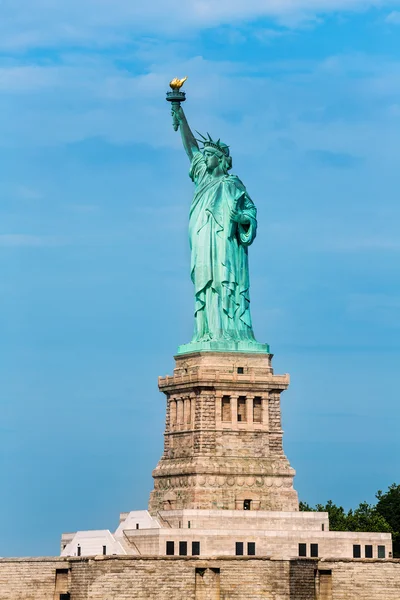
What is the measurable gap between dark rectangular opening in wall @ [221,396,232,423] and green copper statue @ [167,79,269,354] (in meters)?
2.26

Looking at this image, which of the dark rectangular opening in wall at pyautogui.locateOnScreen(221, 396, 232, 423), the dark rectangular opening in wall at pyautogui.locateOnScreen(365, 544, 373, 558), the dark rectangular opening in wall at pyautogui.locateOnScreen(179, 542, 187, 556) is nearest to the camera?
the dark rectangular opening in wall at pyautogui.locateOnScreen(179, 542, 187, 556)

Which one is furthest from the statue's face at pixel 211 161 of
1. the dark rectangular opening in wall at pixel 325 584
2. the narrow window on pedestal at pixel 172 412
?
the dark rectangular opening in wall at pixel 325 584

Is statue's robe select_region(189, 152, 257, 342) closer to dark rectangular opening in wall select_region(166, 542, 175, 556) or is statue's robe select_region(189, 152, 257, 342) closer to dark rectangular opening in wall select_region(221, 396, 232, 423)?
dark rectangular opening in wall select_region(221, 396, 232, 423)

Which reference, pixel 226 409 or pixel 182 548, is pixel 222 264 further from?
pixel 182 548

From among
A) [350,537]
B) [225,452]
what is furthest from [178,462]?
[350,537]

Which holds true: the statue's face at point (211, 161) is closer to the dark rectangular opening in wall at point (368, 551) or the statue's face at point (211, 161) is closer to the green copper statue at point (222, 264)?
the green copper statue at point (222, 264)

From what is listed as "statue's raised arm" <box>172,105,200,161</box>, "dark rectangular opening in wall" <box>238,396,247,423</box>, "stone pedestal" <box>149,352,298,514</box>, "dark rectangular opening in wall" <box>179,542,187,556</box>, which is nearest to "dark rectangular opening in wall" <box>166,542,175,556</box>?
"dark rectangular opening in wall" <box>179,542,187,556</box>

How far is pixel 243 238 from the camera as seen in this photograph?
9625 cm

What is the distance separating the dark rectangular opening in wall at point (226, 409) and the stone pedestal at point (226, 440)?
4cm

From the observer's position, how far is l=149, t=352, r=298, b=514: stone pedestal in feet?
305

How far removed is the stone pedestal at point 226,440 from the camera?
305 feet

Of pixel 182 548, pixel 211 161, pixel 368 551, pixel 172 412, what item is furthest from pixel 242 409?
pixel 211 161

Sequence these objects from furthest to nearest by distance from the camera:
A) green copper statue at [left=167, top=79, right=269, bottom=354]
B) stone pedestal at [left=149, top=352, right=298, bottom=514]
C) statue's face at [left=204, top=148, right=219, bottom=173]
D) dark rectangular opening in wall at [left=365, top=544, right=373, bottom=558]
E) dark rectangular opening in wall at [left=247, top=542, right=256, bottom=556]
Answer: statue's face at [left=204, top=148, right=219, bottom=173] → green copper statue at [left=167, top=79, right=269, bottom=354] → stone pedestal at [left=149, top=352, right=298, bottom=514] → dark rectangular opening in wall at [left=365, top=544, right=373, bottom=558] → dark rectangular opening in wall at [left=247, top=542, right=256, bottom=556]

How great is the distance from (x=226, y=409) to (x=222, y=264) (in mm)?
6542
